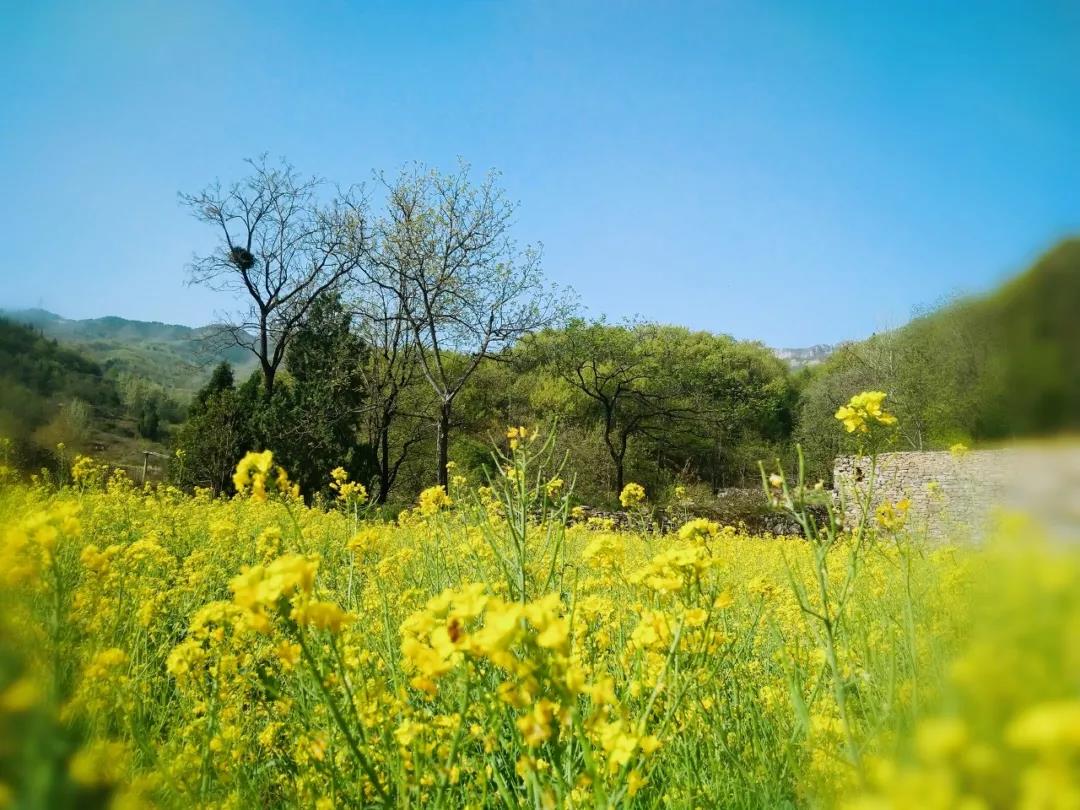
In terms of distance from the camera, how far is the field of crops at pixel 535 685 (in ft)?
1.23

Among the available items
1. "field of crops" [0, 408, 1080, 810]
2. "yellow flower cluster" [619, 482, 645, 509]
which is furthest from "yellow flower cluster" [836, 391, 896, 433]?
"yellow flower cluster" [619, 482, 645, 509]

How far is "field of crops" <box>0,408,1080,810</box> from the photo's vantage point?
1.23ft

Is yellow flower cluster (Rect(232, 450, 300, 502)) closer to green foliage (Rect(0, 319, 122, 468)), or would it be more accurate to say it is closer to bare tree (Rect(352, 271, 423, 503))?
green foliage (Rect(0, 319, 122, 468))

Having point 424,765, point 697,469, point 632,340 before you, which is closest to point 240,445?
point 632,340

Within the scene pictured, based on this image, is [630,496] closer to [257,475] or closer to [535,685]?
[257,475]

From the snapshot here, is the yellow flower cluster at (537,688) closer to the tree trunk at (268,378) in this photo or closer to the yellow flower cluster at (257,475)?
the yellow flower cluster at (257,475)

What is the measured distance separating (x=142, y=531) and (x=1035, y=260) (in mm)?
8467

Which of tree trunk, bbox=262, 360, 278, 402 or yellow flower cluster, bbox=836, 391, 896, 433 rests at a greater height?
tree trunk, bbox=262, 360, 278, 402

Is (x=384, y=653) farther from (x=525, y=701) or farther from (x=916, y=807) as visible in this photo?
(x=916, y=807)

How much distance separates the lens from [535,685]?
1.32 m

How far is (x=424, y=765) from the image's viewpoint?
205 cm

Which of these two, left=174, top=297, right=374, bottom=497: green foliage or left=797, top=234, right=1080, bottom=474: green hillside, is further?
left=174, top=297, right=374, bottom=497: green foliage

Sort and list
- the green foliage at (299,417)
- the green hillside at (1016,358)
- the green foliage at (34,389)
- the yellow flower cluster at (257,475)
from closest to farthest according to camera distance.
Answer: the green hillside at (1016,358), the green foliage at (34,389), the yellow flower cluster at (257,475), the green foliage at (299,417)

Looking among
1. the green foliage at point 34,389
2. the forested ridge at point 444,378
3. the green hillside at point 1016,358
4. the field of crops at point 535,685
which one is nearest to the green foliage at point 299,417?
the forested ridge at point 444,378
